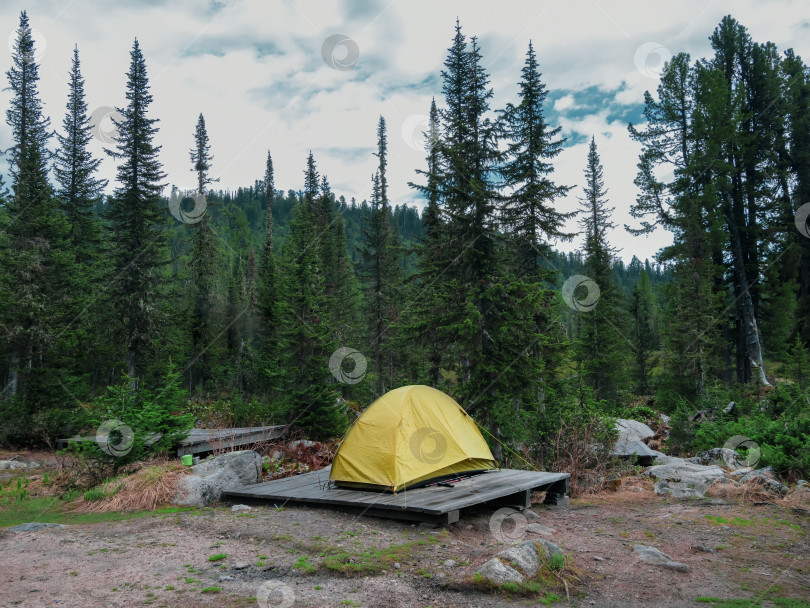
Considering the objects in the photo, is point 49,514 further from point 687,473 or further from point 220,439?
point 687,473

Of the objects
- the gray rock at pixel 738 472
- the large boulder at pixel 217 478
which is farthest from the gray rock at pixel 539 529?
the gray rock at pixel 738 472

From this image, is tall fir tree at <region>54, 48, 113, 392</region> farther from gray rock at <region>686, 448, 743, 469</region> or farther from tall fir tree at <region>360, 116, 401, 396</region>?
gray rock at <region>686, 448, 743, 469</region>

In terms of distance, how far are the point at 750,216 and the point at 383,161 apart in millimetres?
23393

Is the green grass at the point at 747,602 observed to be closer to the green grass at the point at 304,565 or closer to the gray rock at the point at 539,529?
the gray rock at the point at 539,529

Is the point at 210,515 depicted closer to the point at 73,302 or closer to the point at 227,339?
the point at 73,302

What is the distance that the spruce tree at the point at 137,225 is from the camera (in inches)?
918

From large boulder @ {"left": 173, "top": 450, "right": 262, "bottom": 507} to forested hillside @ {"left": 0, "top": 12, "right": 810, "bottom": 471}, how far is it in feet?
6.73

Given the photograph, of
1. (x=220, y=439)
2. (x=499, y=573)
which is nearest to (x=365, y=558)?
(x=499, y=573)

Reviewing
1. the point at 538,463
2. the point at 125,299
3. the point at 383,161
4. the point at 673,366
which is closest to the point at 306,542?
the point at 538,463

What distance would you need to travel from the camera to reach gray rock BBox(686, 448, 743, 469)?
12195 mm

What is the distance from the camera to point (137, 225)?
23.6 m

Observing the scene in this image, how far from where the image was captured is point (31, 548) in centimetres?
594

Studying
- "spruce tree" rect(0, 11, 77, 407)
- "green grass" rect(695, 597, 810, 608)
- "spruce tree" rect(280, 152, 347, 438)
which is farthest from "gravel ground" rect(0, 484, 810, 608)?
"spruce tree" rect(0, 11, 77, 407)

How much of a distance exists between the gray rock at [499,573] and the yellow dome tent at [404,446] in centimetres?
300
